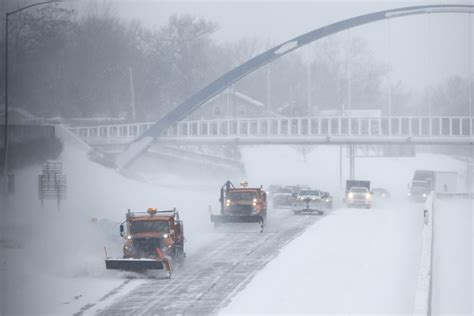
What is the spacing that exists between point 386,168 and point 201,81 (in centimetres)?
2822

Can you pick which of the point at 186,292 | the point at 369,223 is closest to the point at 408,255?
the point at 186,292

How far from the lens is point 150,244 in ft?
89.2

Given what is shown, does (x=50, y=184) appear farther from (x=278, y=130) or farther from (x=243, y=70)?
(x=243, y=70)

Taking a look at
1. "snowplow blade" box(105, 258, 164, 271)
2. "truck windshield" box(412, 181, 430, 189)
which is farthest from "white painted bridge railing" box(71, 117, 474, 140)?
"snowplow blade" box(105, 258, 164, 271)

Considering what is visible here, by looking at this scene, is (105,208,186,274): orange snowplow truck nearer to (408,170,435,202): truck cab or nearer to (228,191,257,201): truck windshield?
(228,191,257,201): truck windshield

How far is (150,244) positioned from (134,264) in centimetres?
131

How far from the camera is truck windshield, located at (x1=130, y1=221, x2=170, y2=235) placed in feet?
90.6

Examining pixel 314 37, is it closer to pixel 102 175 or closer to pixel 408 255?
pixel 102 175

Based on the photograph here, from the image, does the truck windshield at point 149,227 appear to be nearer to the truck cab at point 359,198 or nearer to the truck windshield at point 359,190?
the truck cab at point 359,198

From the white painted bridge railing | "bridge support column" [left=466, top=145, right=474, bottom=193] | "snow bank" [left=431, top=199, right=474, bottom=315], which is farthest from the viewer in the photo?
the white painted bridge railing

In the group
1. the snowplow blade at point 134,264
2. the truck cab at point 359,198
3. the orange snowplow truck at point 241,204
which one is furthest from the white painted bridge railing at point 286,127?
the snowplow blade at point 134,264

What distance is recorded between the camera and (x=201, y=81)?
388 feet

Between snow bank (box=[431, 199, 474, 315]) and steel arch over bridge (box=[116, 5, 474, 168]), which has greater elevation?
steel arch over bridge (box=[116, 5, 474, 168])

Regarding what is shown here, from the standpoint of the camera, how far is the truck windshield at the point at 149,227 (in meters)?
27.6
